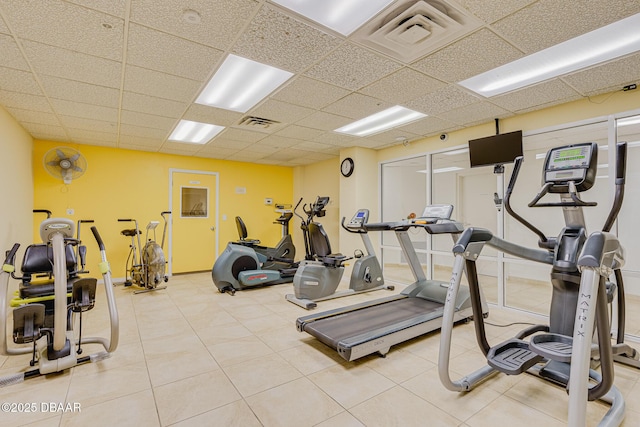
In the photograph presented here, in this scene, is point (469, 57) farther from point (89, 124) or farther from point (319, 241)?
point (89, 124)

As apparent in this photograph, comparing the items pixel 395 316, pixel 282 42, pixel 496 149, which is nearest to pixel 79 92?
pixel 282 42

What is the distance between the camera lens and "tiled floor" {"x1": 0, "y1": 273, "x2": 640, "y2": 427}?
189 cm

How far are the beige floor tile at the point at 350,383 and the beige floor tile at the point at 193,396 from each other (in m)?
0.64

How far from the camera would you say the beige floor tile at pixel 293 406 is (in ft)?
6.14

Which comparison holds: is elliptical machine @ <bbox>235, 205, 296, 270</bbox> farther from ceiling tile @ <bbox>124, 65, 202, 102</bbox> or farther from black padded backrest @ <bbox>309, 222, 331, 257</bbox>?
ceiling tile @ <bbox>124, 65, 202, 102</bbox>

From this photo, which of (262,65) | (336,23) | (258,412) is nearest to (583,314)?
(258,412)

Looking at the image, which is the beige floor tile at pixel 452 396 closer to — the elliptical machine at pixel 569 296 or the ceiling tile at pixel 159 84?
the elliptical machine at pixel 569 296

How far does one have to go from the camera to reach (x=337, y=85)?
121 inches

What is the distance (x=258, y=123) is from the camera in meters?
4.28

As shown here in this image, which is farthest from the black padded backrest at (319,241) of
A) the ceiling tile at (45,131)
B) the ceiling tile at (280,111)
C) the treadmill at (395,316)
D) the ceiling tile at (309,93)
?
the ceiling tile at (45,131)

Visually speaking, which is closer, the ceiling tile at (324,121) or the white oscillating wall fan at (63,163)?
the ceiling tile at (324,121)

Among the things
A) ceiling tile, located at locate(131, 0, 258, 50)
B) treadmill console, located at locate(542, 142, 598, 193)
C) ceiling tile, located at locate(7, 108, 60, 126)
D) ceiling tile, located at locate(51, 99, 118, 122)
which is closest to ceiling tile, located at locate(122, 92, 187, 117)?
ceiling tile, located at locate(51, 99, 118, 122)

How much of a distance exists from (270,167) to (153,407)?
609 cm

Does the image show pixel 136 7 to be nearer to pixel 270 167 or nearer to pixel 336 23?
pixel 336 23
